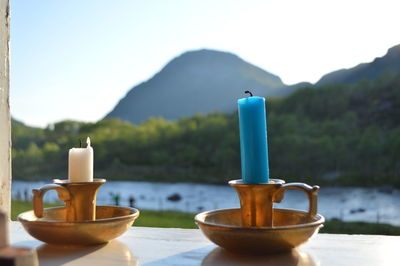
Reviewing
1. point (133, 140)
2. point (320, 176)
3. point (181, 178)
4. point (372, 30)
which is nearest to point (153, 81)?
point (133, 140)

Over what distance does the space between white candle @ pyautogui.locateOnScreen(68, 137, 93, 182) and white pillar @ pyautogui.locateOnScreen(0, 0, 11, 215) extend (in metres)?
0.46

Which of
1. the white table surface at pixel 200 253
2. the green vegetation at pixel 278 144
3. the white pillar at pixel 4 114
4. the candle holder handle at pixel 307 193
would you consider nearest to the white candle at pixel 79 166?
the white table surface at pixel 200 253

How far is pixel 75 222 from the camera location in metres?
0.68

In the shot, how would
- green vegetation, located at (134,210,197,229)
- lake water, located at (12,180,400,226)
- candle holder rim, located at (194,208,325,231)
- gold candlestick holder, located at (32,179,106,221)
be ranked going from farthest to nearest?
green vegetation, located at (134,210,197,229), lake water, located at (12,180,400,226), gold candlestick holder, located at (32,179,106,221), candle holder rim, located at (194,208,325,231)

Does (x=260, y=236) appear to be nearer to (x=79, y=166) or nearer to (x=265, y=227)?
(x=265, y=227)

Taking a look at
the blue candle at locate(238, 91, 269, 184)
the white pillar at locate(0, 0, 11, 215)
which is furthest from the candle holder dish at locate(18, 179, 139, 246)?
the white pillar at locate(0, 0, 11, 215)

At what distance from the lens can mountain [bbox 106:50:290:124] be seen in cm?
952

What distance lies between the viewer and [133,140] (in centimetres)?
899

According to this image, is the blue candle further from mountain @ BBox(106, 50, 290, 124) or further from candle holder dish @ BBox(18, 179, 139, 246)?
mountain @ BBox(106, 50, 290, 124)

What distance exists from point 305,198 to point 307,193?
7.18 metres

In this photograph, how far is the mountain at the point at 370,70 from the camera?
18.8ft

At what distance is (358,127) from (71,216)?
23.5 feet

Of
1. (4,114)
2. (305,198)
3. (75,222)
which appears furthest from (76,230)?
(305,198)

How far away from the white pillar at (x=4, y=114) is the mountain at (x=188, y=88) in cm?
751
